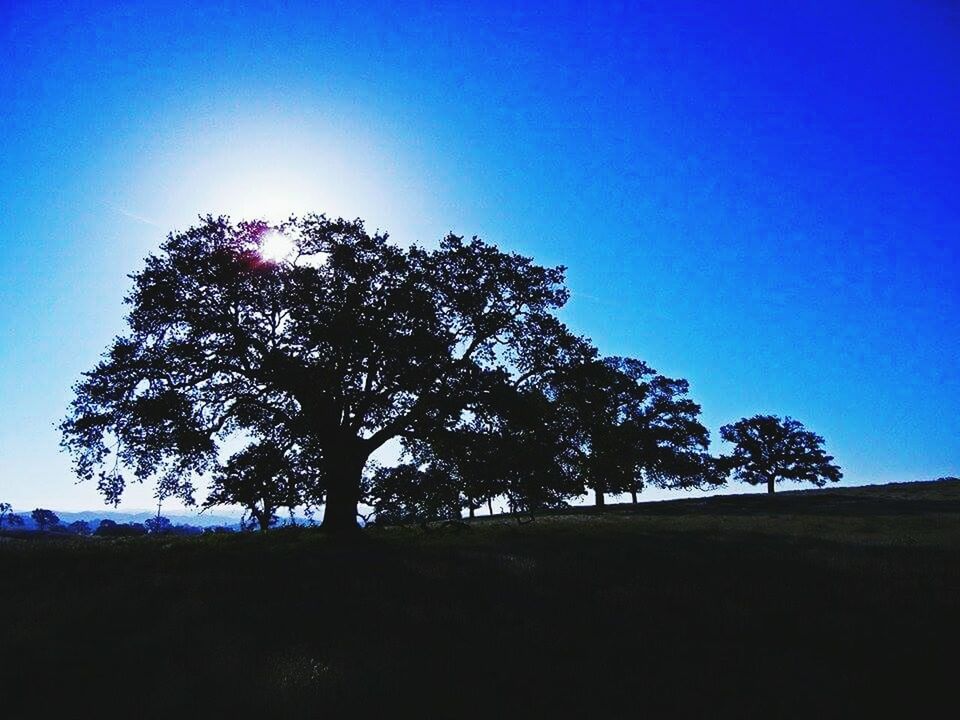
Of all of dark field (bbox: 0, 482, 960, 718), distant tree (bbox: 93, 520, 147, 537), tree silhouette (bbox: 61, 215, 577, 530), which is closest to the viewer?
dark field (bbox: 0, 482, 960, 718)

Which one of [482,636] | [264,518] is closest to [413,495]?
[264,518]

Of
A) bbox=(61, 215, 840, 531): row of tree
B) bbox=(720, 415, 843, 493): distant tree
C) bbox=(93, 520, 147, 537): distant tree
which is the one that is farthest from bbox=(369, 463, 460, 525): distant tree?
bbox=(720, 415, 843, 493): distant tree

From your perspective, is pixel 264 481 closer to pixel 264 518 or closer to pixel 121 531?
pixel 264 518

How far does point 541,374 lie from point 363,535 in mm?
10349

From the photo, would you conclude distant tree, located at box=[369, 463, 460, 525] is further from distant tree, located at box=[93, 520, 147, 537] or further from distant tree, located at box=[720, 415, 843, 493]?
distant tree, located at box=[720, 415, 843, 493]

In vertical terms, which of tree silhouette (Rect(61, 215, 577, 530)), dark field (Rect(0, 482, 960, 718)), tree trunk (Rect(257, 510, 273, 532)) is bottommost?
dark field (Rect(0, 482, 960, 718))

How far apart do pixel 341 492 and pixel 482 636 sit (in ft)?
56.1

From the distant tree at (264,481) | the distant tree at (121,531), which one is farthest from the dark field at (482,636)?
the distant tree at (121,531)

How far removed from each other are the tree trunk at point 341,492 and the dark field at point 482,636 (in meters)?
8.38

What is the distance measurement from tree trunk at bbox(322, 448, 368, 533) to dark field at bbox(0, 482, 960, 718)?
8.38 m

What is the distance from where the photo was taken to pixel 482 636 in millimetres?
8547

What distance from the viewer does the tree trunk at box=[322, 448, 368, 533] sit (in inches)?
958

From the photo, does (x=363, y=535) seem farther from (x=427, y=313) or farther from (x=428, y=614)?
(x=428, y=614)

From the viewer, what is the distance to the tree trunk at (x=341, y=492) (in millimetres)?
24344
